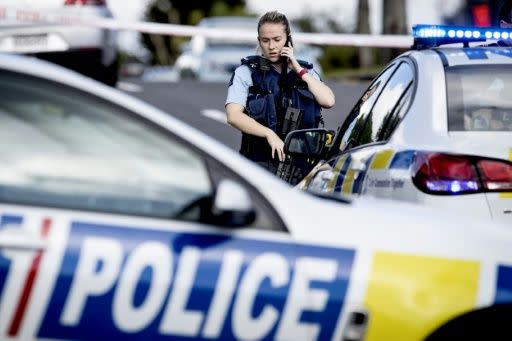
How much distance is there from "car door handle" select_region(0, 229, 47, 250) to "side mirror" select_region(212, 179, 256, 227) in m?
0.50

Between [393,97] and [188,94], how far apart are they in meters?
15.4

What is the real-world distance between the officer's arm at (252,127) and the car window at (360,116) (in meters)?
0.74

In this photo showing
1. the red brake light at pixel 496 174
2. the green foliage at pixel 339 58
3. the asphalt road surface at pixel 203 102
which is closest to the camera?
the red brake light at pixel 496 174

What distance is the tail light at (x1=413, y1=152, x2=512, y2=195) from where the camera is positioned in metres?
6.44

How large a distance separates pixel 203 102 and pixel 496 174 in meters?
15.1

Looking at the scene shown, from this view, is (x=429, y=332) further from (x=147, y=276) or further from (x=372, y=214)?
(x=147, y=276)

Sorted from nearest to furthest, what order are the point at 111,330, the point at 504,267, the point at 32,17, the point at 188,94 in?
the point at 111,330 < the point at 504,267 < the point at 32,17 < the point at 188,94

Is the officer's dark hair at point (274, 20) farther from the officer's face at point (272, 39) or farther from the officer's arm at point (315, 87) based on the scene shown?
the officer's arm at point (315, 87)

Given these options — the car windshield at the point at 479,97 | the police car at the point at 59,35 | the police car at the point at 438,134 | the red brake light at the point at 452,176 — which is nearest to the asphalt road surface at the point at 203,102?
the police car at the point at 59,35

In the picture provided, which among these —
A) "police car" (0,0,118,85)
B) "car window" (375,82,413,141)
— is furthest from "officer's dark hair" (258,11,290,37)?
"police car" (0,0,118,85)

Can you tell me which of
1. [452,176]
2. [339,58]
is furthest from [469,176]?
[339,58]

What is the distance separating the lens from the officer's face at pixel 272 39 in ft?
30.5

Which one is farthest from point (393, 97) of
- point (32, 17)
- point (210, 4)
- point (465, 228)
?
point (210, 4)

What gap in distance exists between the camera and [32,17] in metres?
14.3
